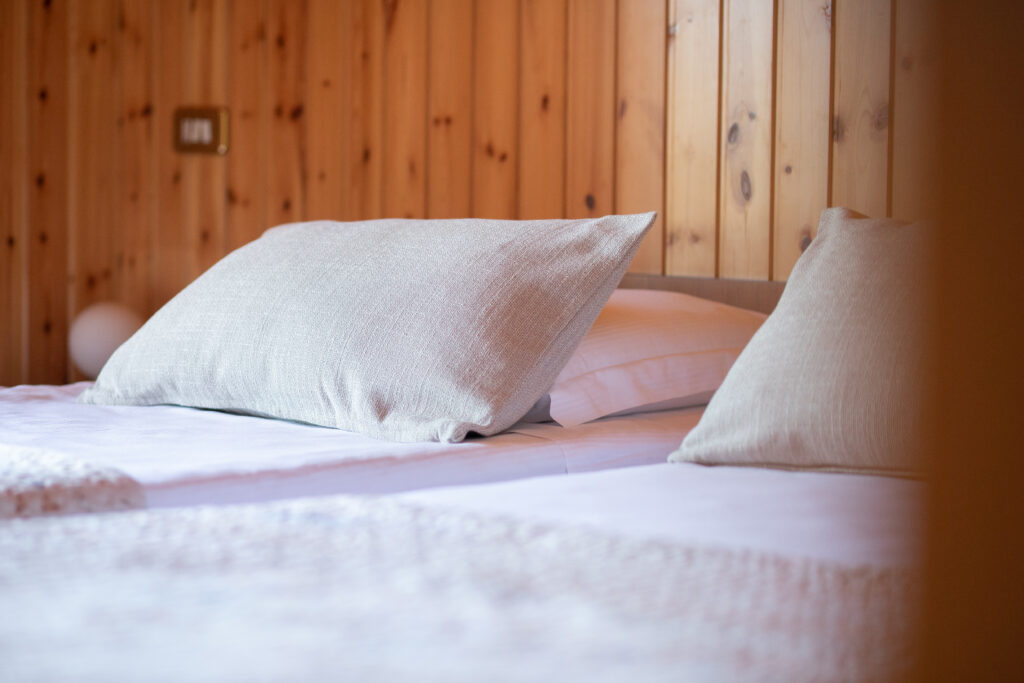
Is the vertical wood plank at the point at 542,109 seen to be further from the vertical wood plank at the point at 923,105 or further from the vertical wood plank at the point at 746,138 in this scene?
the vertical wood plank at the point at 923,105

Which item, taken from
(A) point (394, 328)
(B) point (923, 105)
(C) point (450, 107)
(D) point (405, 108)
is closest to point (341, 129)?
(D) point (405, 108)

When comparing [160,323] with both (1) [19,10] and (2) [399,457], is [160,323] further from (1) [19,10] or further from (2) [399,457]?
(1) [19,10]

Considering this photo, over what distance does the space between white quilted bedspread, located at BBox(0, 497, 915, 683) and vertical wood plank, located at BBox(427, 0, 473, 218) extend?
183cm

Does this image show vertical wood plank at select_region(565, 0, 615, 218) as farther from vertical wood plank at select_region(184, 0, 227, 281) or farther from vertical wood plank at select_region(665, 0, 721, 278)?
vertical wood plank at select_region(184, 0, 227, 281)

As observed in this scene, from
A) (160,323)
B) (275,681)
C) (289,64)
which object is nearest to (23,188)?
(289,64)

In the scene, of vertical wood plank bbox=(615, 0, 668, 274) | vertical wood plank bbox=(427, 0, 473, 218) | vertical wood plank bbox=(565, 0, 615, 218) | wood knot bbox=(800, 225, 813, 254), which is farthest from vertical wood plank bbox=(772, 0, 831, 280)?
vertical wood plank bbox=(427, 0, 473, 218)

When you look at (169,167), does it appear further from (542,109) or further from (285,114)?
(542,109)

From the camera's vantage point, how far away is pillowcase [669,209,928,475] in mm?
1069

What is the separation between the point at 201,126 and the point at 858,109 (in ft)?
5.61

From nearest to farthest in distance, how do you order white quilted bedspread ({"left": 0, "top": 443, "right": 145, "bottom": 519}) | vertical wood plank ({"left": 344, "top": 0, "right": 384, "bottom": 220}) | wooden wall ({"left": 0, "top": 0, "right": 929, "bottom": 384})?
1. white quilted bedspread ({"left": 0, "top": 443, "right": 145, "bottom": 519})
2. wooden wall ({"left": 0, "top": 0, "right": 929, "bottom": 384})
3. vertical wood plank ({"left": 344, "top": 0, "right": 384, "bottom": 220})

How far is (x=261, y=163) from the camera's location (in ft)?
8.84

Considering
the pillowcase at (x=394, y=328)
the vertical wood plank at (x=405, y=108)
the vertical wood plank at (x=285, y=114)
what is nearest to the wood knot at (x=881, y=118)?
the pillowcase at (x=394, y=328)

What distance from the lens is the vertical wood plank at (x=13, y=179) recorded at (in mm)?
2633

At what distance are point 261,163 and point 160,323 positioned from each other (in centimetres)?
114
